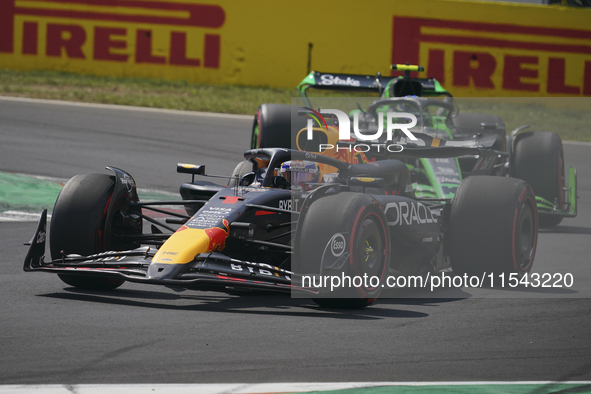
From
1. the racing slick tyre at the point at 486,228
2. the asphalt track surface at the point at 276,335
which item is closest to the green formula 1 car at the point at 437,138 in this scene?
the asphalt track surface at the point at 276,335

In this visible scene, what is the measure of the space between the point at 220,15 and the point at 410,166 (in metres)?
10.5

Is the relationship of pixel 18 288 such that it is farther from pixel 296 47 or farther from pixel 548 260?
pixel 296 47

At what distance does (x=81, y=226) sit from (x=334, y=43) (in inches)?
526

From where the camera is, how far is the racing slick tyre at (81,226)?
6.01 metres

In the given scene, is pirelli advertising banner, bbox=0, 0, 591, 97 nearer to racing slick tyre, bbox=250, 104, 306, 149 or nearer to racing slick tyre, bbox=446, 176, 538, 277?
racing slick tyre, bbox=250, 104, 306, 149

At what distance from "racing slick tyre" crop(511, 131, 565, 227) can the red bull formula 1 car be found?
2.89 meters

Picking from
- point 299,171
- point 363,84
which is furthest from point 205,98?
point 299,171

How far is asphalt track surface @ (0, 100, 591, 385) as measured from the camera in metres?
4.14

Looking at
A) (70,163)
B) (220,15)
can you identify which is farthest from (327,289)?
(220,15)

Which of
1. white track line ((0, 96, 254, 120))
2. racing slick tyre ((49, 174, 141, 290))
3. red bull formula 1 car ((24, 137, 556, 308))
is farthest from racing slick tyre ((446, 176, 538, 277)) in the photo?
white track line ((0, 96, 254, 120))

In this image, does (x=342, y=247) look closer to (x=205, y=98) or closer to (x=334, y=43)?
(x=205, y=98)

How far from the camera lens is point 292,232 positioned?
5.93 metres

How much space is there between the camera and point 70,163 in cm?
1242

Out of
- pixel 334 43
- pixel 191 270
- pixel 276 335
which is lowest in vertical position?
pixel 276 335
